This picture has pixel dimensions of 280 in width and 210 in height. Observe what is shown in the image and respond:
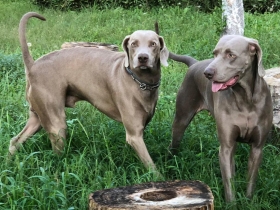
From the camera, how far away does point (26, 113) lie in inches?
219

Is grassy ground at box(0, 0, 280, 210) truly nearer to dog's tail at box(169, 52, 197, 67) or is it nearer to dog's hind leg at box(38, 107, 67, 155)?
dog's hind leg at box(38, 107, 67, 155)

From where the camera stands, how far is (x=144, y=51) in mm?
4270

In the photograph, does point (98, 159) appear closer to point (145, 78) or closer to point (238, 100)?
point (145, 78)

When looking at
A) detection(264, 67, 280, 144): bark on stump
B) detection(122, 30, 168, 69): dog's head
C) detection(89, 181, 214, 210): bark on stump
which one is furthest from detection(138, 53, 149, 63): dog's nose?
detection(264, 67, 280, 144): bark on stump

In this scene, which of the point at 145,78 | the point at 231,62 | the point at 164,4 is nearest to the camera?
the point at 231,62

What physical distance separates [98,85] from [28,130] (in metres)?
0.76

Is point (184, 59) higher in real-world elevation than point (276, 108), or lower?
higher

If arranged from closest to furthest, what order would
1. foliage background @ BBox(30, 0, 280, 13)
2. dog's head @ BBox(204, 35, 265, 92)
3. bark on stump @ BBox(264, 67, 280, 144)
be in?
dog's head @ BBox(204, 35, 265, 92) → bark on stump @ BBox(264, 67, 280, 144) → foliage background @ BBox(30, 0, 280, 13)

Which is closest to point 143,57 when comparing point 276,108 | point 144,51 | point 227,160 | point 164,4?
point 144,51

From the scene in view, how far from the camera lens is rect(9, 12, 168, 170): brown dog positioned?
14.5 ft

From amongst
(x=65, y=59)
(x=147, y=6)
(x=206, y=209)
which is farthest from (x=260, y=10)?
(x=206, y=209)

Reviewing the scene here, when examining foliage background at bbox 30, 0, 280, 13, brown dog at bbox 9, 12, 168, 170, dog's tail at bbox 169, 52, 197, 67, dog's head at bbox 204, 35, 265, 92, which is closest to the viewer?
dog's head at bbox 204, 35, 265, 92

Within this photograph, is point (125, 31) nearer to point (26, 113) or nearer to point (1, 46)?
point (1, 46)

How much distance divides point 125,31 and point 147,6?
2.12m
